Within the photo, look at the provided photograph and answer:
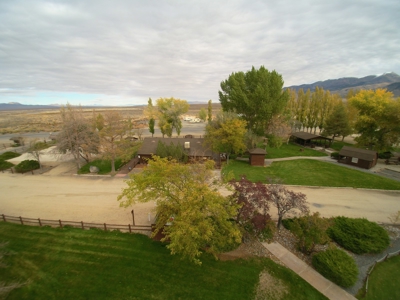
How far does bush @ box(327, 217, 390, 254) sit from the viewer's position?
13.5 metres

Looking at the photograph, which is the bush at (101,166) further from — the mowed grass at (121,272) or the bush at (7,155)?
the bush at (7,155)

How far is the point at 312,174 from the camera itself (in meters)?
26.7

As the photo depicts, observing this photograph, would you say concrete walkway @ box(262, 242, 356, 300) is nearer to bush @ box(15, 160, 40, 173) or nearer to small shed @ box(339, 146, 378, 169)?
small shed @ box(339, 146, 378, 169)

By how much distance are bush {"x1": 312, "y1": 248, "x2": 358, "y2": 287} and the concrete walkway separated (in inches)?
14.5

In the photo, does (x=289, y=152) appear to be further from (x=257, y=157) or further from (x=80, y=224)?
(x=80, y=224)

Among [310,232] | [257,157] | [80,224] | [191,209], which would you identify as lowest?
[80,224]

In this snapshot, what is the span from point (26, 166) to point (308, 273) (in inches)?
1479

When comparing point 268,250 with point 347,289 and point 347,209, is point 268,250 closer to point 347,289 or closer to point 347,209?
point 347,289

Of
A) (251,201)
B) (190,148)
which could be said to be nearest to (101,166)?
(190,148)

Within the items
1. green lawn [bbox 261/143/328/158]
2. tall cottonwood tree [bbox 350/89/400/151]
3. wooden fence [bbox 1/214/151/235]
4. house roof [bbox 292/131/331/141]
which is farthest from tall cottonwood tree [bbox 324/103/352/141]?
wooden fence [bbox 1/214/151/235]

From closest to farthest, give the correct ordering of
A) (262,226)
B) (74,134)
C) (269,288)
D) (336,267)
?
(269,288) → (336,267) → (262,226) → (74,134)

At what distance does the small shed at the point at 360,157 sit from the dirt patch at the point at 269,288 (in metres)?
26.6

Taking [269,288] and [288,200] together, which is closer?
[269,288]

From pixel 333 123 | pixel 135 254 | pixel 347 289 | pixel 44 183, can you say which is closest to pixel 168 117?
pixel 44 183
